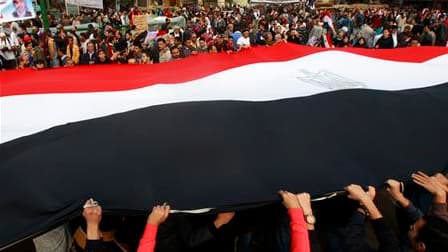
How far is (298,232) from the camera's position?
1.98m

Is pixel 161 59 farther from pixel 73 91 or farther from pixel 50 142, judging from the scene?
pixel 50 142

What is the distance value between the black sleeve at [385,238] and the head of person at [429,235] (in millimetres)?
127

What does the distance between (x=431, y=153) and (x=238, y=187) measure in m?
1.32

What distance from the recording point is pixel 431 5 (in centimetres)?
3028

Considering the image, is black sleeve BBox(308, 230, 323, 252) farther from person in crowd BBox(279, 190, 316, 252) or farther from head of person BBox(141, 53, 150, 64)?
head of person BBox(141, 53, 150, 64)

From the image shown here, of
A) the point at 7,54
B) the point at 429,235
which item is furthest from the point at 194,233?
the point at 7,54

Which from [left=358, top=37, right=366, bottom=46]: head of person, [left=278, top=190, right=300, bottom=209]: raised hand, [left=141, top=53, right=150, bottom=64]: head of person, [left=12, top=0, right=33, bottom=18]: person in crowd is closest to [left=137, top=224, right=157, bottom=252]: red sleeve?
[left=278, top=190, right=300, bottom=209]: raised hand

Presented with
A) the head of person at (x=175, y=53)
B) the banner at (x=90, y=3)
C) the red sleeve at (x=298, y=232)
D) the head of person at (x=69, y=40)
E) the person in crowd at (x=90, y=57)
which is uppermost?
the banner at (x=90, y=3)

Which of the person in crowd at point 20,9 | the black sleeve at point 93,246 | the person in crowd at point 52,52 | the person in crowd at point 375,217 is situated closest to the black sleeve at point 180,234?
the black sleeve at point 93,246

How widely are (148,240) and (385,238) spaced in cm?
126

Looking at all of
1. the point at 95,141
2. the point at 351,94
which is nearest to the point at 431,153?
the point at 351,94

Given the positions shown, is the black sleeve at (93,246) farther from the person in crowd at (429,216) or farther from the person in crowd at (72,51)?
the person in crowd at (72,51)

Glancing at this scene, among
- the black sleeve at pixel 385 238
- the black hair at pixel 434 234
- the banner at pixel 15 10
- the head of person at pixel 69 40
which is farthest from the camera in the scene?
the head of person at pixel 69 40

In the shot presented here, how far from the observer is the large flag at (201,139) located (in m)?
1.98
